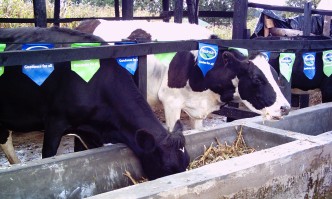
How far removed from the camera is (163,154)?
300cm

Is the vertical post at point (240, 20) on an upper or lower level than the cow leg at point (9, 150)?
upper

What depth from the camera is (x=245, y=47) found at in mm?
3971

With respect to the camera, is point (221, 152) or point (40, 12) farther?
point (40, 12)

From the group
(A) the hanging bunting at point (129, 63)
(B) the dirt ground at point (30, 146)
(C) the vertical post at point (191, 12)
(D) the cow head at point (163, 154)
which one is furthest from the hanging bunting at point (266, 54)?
(C) the vertical post at point (191, 12)

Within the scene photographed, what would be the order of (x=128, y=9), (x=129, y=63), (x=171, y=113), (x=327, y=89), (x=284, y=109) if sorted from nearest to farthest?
(x=129, y=63) → (x=284, y=109) → (x=171, y=113) → (x=327, y=89) → (x=128, y=9)

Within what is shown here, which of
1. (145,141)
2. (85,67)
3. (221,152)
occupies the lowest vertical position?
(221,152)

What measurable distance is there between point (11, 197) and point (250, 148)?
6.81ft

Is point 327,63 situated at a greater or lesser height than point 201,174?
greater

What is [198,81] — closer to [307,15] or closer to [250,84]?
[250,84]

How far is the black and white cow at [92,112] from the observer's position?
9.96 feet

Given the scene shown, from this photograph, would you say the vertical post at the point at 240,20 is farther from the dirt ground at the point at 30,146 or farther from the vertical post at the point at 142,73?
the vertical post at the point at 142,73

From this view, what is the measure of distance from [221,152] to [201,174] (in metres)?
1.05

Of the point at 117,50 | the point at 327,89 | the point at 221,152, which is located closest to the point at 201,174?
the point at 221,152

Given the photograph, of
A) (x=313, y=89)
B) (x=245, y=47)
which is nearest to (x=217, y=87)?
(x=245, y=47)
